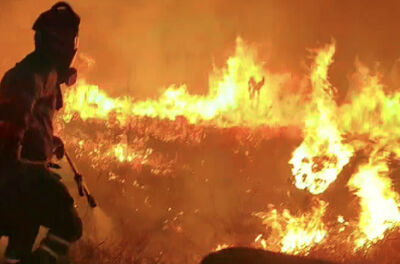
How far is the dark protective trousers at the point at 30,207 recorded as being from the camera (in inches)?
157

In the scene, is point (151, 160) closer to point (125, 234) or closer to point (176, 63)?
point (125, 234)

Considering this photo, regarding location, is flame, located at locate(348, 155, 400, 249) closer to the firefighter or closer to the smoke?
the firefighter

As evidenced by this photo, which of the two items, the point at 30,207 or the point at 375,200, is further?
the point at 375,200

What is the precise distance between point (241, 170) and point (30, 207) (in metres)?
7.26

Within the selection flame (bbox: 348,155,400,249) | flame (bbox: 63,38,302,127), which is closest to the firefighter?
flame (bbox: 348,155,400,249)

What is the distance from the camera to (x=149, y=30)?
19.7 metres

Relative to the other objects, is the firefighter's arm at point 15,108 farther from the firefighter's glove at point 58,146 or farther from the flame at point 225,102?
the flame at point 225,102

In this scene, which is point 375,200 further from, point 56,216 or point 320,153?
point 56,216

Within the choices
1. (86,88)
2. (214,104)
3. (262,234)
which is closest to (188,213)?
(262,234)

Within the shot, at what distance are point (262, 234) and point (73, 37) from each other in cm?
505

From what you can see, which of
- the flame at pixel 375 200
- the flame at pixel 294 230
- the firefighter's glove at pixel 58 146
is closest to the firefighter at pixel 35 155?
the firefighter's glove at pixel 58 146

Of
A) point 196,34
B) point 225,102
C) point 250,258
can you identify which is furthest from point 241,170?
point 196,34

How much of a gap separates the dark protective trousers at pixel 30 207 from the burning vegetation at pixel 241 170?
207 cm

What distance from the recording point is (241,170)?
11.0m
